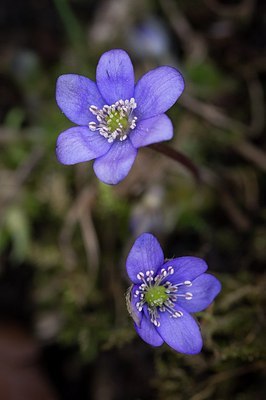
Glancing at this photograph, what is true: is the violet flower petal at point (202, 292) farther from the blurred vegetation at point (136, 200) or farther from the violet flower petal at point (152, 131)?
the violet flower petal at point (152, 131)

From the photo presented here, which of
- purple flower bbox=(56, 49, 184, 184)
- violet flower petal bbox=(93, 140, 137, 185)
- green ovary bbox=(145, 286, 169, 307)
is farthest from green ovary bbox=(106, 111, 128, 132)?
green ovary bbox=(145, 286, 169, 307)

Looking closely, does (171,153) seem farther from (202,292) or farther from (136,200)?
(136,200)

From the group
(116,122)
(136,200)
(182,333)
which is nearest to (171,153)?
(116,122)

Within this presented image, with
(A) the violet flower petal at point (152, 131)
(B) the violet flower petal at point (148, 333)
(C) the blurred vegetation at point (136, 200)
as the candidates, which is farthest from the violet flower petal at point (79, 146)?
(C) the blurred vegetation at point (136, 200)

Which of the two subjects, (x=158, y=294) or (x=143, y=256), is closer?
(x=143, y=256)

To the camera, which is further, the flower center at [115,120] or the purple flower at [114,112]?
the flower center at [115,120]

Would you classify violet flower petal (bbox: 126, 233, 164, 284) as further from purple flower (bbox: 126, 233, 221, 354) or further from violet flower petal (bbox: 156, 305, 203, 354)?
violet flower petal (bbox: 156, 305, 203, 354)

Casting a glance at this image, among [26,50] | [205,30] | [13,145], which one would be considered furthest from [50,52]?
[205,30]
